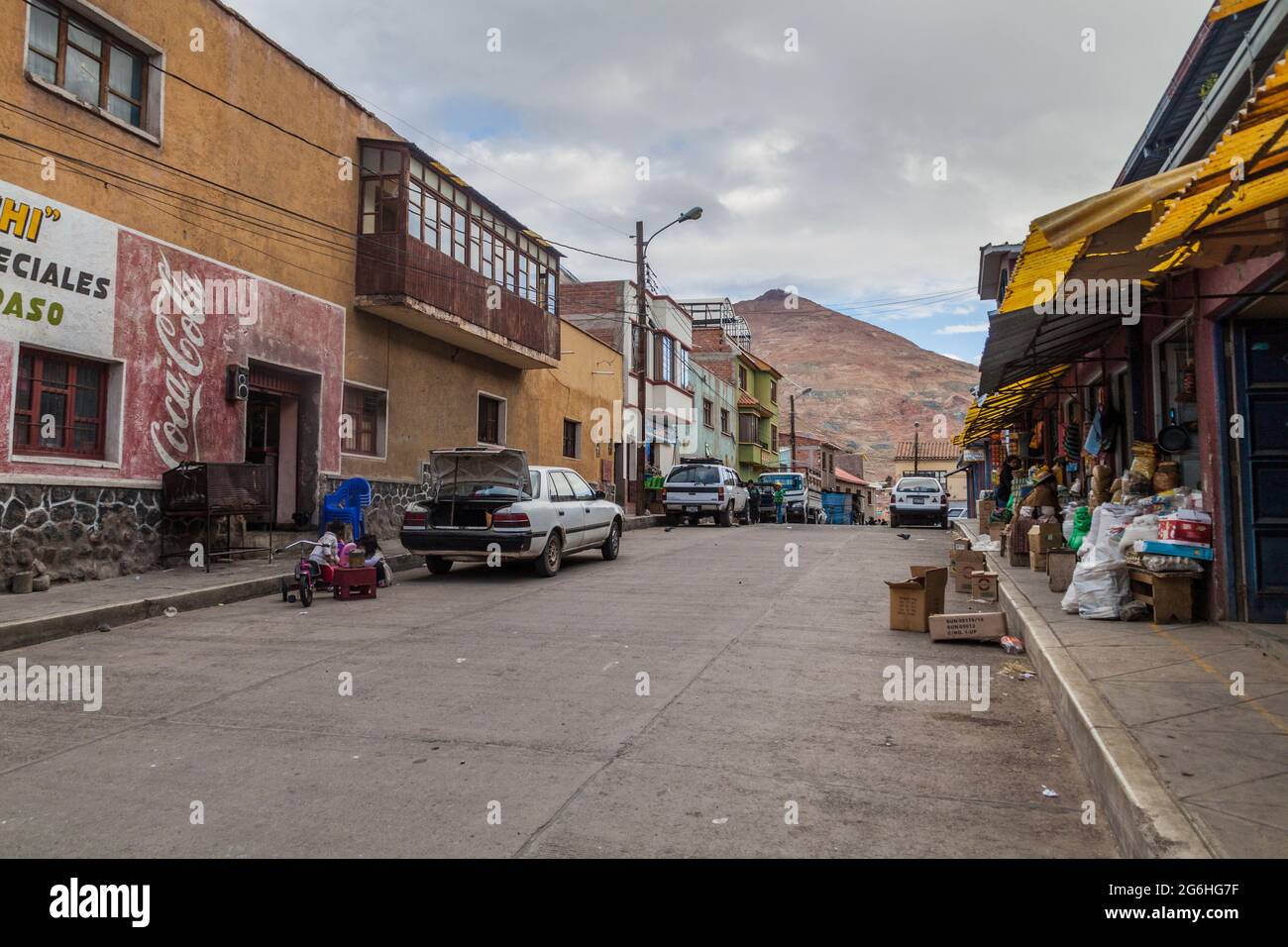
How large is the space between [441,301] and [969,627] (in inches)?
505

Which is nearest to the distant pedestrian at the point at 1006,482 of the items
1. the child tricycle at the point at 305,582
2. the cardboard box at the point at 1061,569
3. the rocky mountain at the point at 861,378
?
the cardboard box at the point at 1061,569

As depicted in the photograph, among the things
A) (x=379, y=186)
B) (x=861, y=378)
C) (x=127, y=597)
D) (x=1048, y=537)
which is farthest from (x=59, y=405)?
(x=861, y=378)

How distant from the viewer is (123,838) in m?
3.58

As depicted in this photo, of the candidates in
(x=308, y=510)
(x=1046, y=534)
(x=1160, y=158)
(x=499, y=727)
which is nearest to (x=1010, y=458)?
(x=1046, y=534)

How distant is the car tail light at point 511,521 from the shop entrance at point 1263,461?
8.27m

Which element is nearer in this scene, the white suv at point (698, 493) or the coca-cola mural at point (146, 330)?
the coca-cola mural at point (146, 330)

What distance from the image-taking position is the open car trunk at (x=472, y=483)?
1248 cm

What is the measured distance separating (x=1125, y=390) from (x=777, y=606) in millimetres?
5026

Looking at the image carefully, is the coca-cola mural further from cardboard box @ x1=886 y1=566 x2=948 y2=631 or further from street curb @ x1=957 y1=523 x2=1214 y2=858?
street curb @ x1=957 y1=523 x2=1214 y2=858

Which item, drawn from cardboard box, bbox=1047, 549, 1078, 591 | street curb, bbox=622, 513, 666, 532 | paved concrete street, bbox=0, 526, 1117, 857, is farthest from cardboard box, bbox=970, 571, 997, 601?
street curb, bbox=622, 513, 666, 532

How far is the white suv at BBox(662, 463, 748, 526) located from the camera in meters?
25.8

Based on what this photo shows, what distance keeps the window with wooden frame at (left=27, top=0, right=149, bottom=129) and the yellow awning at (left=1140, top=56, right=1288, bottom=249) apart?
11.9m

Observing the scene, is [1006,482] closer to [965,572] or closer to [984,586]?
[965,572]

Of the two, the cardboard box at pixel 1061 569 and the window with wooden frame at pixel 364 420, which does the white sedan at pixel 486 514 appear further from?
the cardboard box at pixel 1061 569
